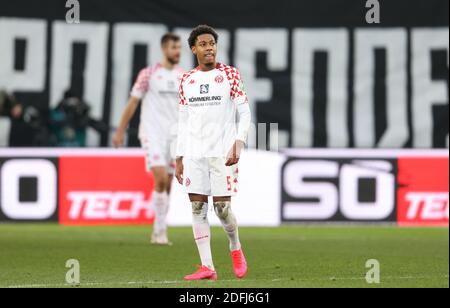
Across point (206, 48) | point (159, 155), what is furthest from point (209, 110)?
point (159, 155)

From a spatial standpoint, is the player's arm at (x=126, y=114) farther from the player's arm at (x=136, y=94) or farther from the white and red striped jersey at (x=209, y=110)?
the white and red striped jersey at (x=209, y=110)

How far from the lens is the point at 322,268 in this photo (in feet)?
37.0

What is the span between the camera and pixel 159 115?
570 inches

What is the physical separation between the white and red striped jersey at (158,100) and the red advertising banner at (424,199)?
14.9 feet

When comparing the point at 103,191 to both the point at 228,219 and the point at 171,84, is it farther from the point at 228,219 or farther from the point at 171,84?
the point at 228,219

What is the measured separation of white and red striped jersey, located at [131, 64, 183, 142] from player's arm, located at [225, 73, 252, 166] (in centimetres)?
474

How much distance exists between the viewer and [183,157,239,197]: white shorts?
32.2 feet

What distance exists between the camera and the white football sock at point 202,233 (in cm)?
990

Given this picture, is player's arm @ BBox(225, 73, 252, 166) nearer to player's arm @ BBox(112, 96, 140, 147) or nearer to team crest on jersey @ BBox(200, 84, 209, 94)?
team crest on jersey @ BBox(200, 84, 209, 94)

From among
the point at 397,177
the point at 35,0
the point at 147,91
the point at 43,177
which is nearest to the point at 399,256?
the point at 147,91

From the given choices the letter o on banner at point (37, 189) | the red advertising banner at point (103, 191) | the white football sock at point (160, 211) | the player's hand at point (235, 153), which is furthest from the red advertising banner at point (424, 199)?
the player's hand at point (235, 153)

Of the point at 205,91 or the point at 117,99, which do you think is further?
the point at 117,99
